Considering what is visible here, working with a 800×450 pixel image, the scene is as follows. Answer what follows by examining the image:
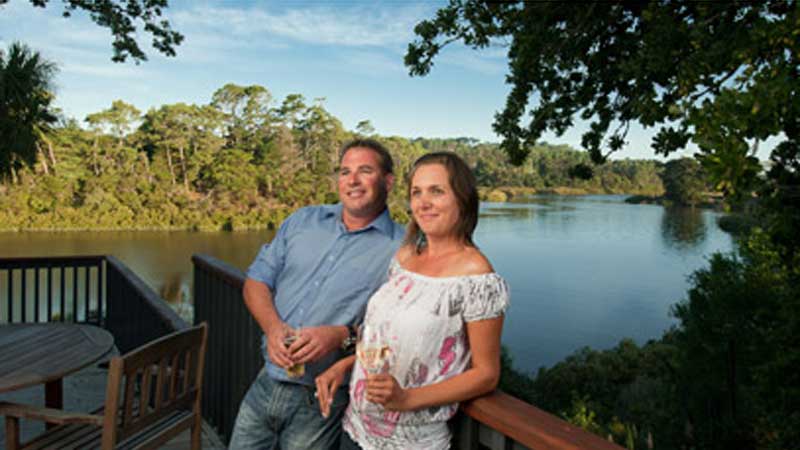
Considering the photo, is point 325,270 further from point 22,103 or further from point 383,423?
point 22,103

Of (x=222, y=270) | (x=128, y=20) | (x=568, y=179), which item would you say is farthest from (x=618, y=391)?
(x=568, y=179)

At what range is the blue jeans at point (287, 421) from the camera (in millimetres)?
1682

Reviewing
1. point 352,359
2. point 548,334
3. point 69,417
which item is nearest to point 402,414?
point 352,359

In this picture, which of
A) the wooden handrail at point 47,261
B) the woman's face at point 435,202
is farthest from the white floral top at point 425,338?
the wooden handrail at point 47,261

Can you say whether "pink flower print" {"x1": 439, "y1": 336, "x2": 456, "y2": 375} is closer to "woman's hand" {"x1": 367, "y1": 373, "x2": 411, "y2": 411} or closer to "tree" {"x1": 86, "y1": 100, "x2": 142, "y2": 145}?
"woman's hand" {"x1": 367, "y1": 373, "x2": 411, "y2": 411}

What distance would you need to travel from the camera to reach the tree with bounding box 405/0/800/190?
216 cm

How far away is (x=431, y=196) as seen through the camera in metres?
1.35

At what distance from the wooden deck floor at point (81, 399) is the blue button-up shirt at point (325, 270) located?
154 centimetres

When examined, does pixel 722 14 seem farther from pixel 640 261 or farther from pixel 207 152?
pixel 207 152

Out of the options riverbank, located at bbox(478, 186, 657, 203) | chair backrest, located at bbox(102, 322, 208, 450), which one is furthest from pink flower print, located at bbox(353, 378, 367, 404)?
riverbank, located at bbox(478, 186, 657, 203)

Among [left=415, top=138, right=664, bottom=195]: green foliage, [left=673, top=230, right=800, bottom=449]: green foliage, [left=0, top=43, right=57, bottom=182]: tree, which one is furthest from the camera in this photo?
[left=415, top=138, right=664, bottom=195]: green foliage

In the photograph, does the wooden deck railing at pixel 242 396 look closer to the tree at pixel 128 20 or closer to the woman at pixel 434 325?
the woman at pixel 434 325

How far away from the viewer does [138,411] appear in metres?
2.08

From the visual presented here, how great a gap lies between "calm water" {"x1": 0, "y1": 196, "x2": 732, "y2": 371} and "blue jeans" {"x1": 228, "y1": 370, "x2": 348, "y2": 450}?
21498 mm
